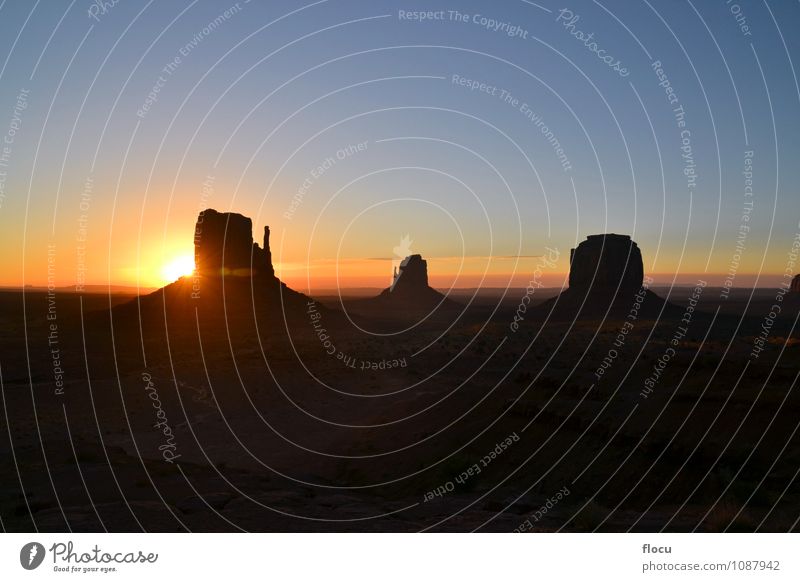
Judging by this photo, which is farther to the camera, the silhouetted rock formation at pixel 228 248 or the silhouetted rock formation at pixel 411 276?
the silhouetted rock formation at pixel 411 276

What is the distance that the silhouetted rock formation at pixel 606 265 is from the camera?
150 metres

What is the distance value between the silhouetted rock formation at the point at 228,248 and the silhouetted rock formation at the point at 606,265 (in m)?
70.6

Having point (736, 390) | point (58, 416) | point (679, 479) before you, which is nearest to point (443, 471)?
point (679, 479)

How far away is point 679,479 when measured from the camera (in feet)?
80.1

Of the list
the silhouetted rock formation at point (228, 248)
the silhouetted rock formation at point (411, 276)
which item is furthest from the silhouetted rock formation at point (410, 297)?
the silhouetted rock formation at point (228, 248)

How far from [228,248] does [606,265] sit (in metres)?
84.4

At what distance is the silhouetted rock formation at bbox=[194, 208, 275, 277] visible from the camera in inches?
4951

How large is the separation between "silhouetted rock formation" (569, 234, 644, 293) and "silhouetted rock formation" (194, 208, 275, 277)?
232ft

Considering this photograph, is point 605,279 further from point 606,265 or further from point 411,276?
point 411,276

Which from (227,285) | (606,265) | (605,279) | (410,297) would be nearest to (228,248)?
(227,285)

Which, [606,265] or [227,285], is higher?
[606,265]

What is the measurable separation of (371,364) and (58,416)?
33.7m

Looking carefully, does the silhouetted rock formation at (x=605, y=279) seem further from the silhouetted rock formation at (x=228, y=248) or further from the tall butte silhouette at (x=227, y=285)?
the silhouetted rock formation at (x=228, y=248)

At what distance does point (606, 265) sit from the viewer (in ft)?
501
